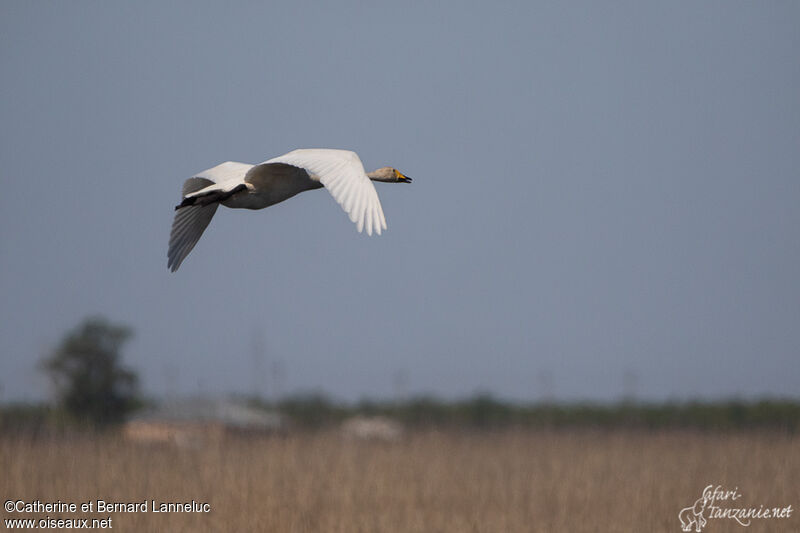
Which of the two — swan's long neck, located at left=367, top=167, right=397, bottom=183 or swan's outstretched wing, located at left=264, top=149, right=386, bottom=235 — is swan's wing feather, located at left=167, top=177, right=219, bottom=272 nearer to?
swan's outstretched wing, located at left=264, top=149, right=386, bottom=235

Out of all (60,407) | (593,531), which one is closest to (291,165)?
(593,531)

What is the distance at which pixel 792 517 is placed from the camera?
12266 mm

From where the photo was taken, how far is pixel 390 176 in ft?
27.0

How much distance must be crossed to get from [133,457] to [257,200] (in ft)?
26.6

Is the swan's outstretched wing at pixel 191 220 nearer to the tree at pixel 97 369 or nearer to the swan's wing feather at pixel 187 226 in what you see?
the swan's wing feather at pixel 187 226

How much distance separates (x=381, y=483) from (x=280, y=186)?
7.87 m

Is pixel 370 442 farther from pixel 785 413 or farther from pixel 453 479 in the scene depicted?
pixel 785 413

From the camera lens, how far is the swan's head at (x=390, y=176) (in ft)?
26.9

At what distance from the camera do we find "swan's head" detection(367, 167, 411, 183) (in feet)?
26.9

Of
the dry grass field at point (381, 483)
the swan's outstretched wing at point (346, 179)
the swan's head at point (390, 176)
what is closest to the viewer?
the swan's outstretched wing at point (346, 179)

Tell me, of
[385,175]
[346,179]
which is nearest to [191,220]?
[346,179]

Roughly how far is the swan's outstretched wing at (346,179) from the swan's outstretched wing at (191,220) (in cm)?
62

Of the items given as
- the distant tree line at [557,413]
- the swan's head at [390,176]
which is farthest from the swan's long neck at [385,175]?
the distant tree line at [557,413]

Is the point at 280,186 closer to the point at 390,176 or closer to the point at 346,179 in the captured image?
the point at 346,179
